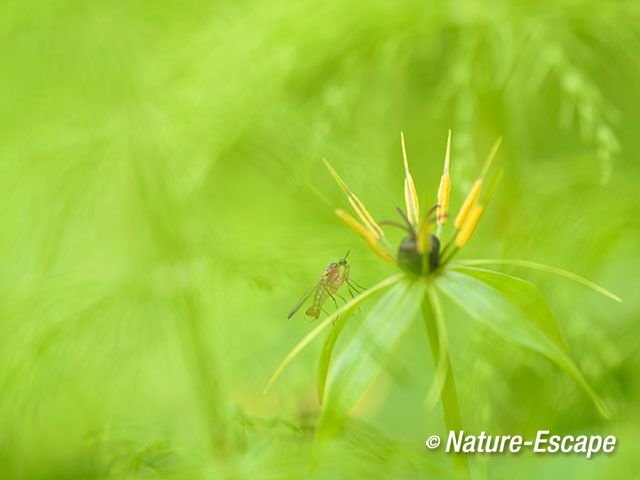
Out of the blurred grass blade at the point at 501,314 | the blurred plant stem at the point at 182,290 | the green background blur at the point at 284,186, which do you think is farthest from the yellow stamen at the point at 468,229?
the blurred plant stem at the point at 182,290

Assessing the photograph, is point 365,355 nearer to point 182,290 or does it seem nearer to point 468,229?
point 468,229

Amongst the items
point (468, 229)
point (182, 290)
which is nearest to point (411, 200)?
point (468, 229)

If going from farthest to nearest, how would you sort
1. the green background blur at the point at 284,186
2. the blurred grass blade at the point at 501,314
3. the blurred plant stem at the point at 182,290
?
the blurred plant stem at the point at 182,290 < the green background blur at the point at 284,186 < the blurred grass blade at the point at 501,314

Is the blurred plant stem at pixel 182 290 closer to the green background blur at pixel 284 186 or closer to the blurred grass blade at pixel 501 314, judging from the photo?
the green background blur at pixel 284 186

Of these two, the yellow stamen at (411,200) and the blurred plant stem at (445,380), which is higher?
the yellow stamen at (411,200)

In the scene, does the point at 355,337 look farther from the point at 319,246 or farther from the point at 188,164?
the point at 188,164

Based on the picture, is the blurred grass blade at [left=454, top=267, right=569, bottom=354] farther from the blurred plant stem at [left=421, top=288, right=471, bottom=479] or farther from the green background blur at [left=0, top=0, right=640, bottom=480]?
the green background blur at [left=0, top=0, right=640, bottom=480]

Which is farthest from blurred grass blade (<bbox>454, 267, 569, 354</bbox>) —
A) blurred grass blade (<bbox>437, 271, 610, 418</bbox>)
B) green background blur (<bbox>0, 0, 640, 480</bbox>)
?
green background blur (<bbox>0, 0, 640, 480</bbox>)

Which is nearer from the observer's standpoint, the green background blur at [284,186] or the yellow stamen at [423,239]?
the yellow stamen at [423,239]
